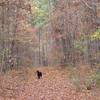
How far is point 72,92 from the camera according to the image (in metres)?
17.3

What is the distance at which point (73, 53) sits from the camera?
34750 millimetres

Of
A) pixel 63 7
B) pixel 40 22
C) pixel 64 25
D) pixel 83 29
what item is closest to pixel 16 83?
pixel 83 29

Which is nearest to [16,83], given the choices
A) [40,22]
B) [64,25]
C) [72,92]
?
[72,92]

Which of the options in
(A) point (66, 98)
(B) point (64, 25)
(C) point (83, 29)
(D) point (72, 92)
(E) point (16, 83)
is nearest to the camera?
(A) point (66, 98)

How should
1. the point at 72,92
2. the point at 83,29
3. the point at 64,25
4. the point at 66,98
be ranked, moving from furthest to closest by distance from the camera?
the point at 64,25, the point at 83,29, the point at 72,92, the point at 66,98

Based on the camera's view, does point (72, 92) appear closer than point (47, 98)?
No

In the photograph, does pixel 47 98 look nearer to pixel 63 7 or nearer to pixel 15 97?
pixel 15 97

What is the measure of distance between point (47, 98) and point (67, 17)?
16.4m

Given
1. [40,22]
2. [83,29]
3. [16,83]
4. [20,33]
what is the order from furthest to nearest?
[40,22], [20,33], [83,29], [16,83]

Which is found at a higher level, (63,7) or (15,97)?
(63,7)

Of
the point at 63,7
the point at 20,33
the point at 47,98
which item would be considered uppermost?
the point at 63,7

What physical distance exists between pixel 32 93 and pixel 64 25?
17.3 meters

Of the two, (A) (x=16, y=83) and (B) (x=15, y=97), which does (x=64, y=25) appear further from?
(B) (x=15, y=97)

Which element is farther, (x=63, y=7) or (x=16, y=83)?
(x=63, y=7)
